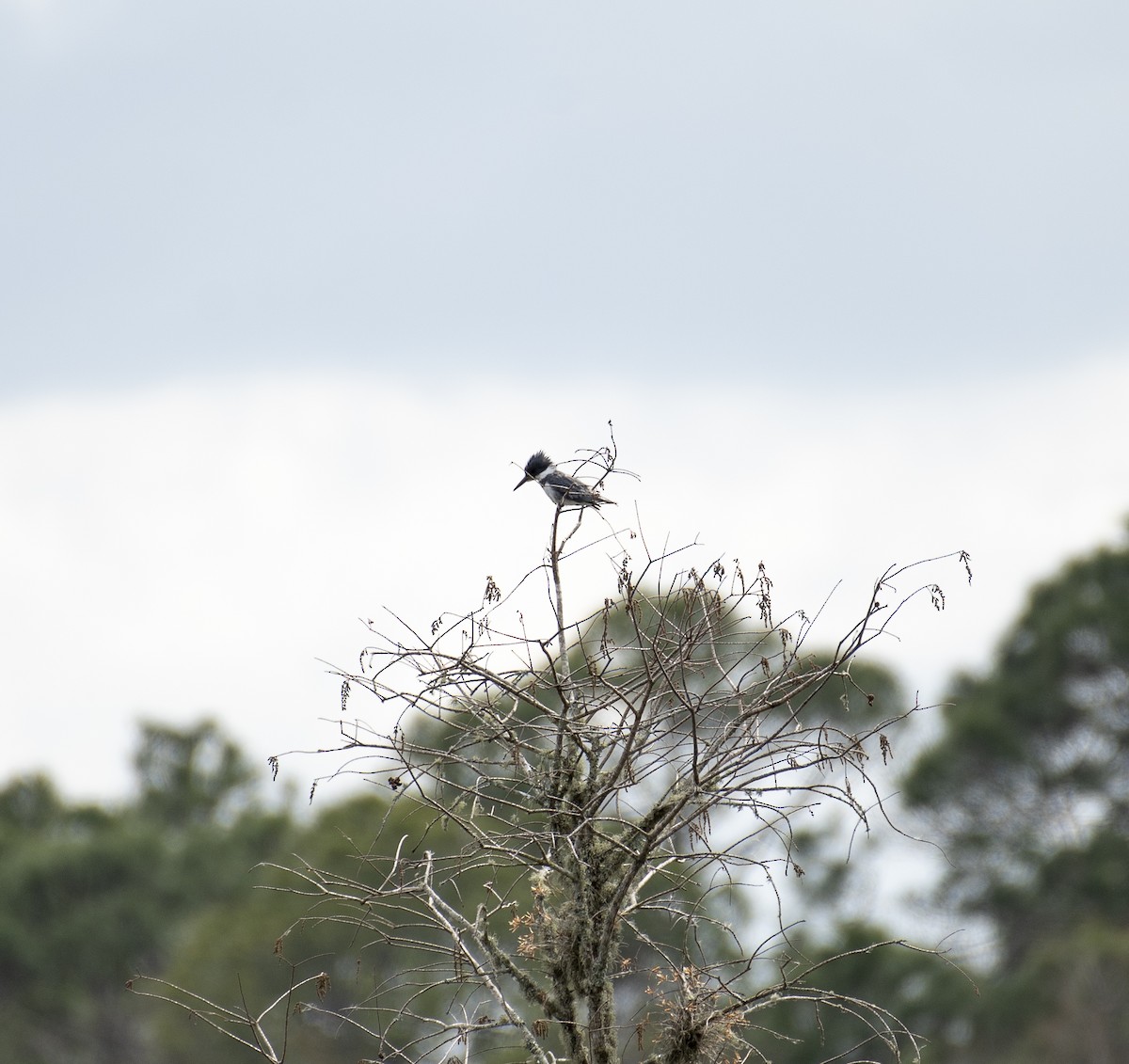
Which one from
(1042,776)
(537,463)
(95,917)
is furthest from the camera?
(95,917)

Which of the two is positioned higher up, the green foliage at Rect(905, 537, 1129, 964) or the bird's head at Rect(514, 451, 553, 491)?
the green foliage at Rect(905, 537, 1129, 964)

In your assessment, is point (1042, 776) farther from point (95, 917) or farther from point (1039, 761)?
point (95, 917)

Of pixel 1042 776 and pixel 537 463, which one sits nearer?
pixel 537 463

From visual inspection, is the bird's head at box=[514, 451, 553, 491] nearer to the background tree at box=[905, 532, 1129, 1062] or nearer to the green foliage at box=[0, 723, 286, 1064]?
the background tree at box=[905, 532, 1129, 1062]

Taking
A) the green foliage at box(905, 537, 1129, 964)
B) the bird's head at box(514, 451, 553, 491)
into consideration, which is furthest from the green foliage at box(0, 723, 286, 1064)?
the bird's head at box(514, 451, 553, 491)

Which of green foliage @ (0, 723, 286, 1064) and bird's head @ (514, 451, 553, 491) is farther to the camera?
green foliage @ (0, 723, 286, 1064)

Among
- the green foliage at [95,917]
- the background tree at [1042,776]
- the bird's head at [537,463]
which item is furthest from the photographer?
the green foliage at [95,917]

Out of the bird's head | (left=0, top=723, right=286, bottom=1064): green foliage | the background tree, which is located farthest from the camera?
(left=0, top=723, right=286, bottom=1064): green foliage

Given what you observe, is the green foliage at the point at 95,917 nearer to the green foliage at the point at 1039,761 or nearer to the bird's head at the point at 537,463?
the green foliage at the point at 1039,761

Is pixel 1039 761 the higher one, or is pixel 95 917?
pixel 1039 761

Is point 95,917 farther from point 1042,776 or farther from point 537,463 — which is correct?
point 537,463

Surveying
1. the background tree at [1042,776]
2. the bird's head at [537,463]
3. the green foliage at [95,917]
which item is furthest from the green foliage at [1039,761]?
the bird's head at [537,463]

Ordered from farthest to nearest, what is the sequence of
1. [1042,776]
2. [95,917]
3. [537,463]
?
A: 1. [95,917]
2. [1042,776]
3. [537,463]

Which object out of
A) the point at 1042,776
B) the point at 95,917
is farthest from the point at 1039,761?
the point at 95,917
